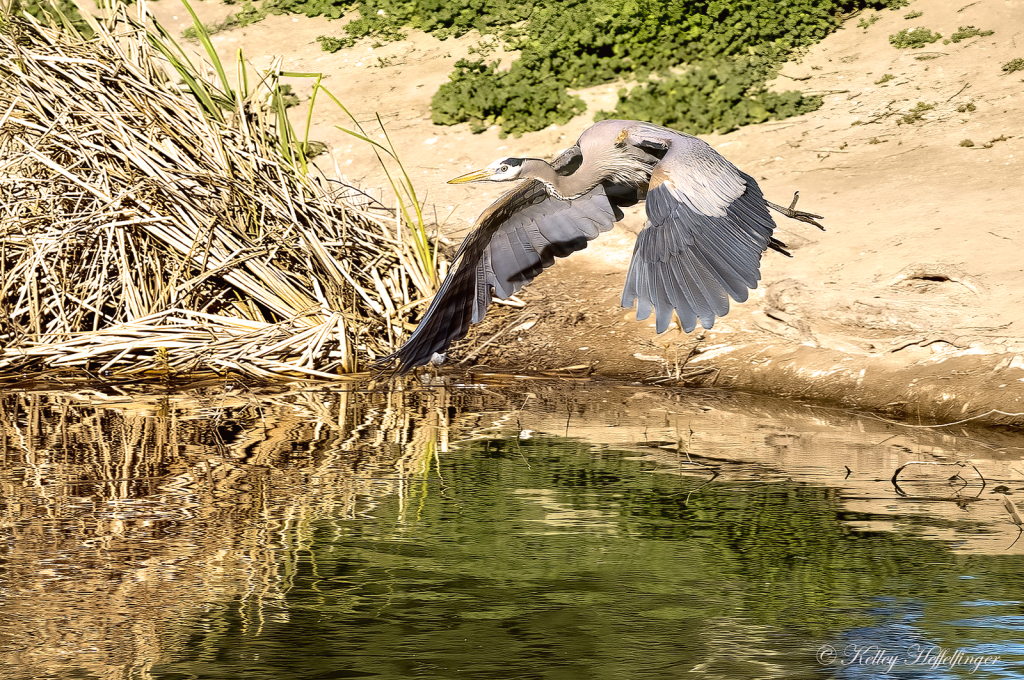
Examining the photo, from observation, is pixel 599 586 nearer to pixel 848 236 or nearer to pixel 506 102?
pixel 848 236

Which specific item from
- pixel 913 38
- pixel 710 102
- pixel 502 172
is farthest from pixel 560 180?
pixel 913 38

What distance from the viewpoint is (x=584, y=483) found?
12.3 ft

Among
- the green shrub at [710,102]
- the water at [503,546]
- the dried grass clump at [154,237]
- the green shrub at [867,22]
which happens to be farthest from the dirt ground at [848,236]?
the dried grass clump at [154,237]

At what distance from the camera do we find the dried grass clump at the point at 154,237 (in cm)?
553

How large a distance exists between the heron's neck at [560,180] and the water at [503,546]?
889 mm

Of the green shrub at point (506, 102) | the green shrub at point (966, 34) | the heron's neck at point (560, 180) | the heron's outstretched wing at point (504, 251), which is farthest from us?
the green shrub at point (966, 34)

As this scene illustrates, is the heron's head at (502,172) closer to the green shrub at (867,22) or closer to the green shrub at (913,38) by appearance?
the green shrub at (913,38)

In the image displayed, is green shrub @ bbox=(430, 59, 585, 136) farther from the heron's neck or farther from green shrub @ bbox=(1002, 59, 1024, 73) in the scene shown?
the heron's neck

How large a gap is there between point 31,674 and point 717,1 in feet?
28.1

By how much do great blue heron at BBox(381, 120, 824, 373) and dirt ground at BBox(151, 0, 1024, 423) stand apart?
838 millimetres

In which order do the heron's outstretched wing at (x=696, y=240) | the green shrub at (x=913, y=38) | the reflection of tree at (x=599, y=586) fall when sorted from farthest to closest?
1. the green shrub at (x=913, y=38)
2. the heron's outstretched wing at (x=696, y=240)
3. the reflection of tree at (x=599, y=586)

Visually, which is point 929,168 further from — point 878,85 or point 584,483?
point 584,483

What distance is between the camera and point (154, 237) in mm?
5719

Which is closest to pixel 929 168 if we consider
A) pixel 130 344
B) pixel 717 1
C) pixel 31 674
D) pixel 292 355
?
pixel 717 1
